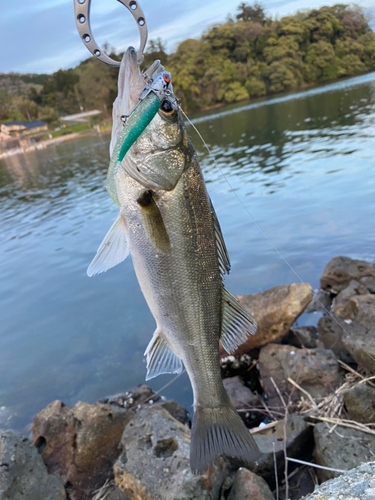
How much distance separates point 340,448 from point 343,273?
4348mm

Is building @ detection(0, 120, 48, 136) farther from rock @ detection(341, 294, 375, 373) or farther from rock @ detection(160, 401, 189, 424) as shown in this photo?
rock @ detection(341, 294, 375, 373)

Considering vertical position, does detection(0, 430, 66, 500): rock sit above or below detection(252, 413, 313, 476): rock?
above

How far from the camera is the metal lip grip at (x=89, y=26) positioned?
225 centimetres

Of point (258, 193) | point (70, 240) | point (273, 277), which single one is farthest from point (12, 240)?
point (273, 277)

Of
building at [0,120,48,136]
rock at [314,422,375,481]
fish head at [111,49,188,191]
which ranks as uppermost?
building at [0,120,48,136]

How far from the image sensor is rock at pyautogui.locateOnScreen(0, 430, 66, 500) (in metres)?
3.35

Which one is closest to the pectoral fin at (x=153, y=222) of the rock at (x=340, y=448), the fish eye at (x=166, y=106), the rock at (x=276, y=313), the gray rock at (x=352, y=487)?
the fish eye at (x=166, y=106)

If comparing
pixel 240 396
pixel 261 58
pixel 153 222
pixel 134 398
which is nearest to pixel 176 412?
pixel 134 398

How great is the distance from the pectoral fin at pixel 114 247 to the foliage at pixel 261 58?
79.6 m

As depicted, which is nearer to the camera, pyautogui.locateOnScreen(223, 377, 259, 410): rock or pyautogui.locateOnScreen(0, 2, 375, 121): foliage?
pyautogui.locateOnScreen(223, 377, 259, 410): rock

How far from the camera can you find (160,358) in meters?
2.79

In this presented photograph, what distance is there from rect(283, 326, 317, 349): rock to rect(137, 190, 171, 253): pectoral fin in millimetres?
4380

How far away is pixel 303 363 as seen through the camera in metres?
5.02

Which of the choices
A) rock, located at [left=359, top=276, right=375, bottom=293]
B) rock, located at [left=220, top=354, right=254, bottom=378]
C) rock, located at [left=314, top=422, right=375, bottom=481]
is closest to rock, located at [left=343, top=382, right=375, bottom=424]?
rock, located at [left=314, top=422, right=375, bottom=481]
